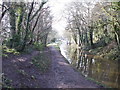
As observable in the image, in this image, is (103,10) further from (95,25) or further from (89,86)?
(89,86)

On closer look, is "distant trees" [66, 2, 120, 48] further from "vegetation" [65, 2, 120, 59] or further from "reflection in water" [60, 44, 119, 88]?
"reflection in water" [60, 44, 119, 88]

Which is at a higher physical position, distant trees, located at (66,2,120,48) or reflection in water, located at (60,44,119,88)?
distant trees, located at (66,2,120,48)

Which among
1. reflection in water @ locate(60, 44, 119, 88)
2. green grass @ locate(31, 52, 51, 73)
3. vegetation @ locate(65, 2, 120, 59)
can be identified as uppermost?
vegetation @ locate(65, 2, 120, 59)

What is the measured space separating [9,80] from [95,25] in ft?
84.2

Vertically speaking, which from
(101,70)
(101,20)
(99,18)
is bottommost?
(101,70)

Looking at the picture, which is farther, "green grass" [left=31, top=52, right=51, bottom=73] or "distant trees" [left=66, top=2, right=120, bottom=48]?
"distant trees" [left=66, top=2, right=120, bottom=48]

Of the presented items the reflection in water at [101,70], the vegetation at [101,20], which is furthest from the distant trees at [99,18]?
the reflection in water at [101,70]

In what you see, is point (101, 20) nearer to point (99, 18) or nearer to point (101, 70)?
point (99, 18)

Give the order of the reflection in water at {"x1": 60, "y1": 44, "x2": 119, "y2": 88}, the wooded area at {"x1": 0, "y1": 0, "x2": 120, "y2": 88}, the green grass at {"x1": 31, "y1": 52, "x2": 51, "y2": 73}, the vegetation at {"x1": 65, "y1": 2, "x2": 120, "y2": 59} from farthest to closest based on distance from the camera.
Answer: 1. the vegetation at {"x1": 65, "y1": 2, "x2": 120, "y2": 59}
2. the reflection in water at {"x1": 60, "y1": 44, "x2": 119, "y2": 88}
3. the green grass at {"x1": 31, "y1": 52, "x2": 51, "y2": 73}
4. the wooded area at {"x1": 0, "y1": 0, "x2": 120, "y2": 88}

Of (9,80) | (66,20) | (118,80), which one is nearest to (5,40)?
(9,80)

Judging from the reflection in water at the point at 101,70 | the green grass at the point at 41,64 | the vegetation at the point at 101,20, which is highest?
the vegetation at the point at 101,20

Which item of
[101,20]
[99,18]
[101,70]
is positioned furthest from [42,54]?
[101,20]

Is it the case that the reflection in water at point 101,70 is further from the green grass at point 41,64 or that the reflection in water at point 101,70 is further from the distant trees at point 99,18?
the distant trees at point 99,18

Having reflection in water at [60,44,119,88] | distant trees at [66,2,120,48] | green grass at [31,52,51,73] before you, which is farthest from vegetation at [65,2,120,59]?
green grass at [31,52,51,73]
